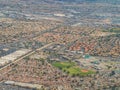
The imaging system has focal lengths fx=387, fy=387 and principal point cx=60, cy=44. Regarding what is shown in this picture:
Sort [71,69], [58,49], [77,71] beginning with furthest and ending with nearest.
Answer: [58,49] → [71,69] → [77,71]

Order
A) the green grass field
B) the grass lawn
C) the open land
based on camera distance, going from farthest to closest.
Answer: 1. the green grass field
2. the grass lawn
3. the open land

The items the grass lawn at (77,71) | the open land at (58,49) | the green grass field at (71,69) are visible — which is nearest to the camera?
the open land at (58,49)

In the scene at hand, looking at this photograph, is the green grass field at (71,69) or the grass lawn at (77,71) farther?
the green grass field at (71,69)

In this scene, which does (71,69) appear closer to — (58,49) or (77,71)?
(77,71)

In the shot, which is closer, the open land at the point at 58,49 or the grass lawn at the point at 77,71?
the open land at the point at 58,49

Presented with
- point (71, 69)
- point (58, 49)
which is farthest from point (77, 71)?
point (58, 49)

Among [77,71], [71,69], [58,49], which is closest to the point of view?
[77,71]

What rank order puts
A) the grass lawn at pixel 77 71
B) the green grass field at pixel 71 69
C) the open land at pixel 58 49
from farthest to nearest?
the green grass field at pixel 71 69 < the grass lawn at pixel 77 71 < the open land at pixel 58 49

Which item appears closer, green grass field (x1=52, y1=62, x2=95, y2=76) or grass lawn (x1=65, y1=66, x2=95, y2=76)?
grass lawn (x1=65, y1=66, x2=95, y2=76)

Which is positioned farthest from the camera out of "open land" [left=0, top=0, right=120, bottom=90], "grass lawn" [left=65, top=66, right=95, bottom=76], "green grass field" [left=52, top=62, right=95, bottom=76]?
"green grass field" [left=52, top=62, right=95, bottom=76]
